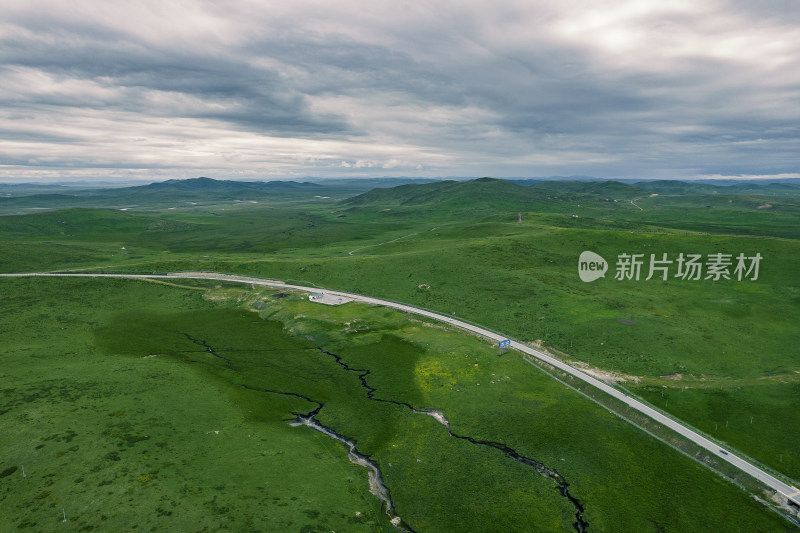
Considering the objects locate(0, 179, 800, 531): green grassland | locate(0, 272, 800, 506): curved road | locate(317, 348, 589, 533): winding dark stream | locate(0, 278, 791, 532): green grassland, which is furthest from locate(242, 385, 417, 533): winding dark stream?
locate(0, 272, 800, 506): curved road

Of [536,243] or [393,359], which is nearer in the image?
[393,359]

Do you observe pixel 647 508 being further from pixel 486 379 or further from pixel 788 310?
pixel 788 310

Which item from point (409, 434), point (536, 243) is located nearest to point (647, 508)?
point (409, 434)

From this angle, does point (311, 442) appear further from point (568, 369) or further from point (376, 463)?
point (568, 369)

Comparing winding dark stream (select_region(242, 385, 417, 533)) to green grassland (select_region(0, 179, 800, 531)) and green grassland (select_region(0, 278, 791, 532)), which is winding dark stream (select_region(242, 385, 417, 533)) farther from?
green grassland (select_region(0, 179, 800, 531))

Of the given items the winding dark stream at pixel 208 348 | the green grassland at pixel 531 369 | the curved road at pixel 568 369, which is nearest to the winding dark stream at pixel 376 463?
the green grassland at pixel 531 369

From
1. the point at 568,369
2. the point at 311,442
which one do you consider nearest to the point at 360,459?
the point at 311,442

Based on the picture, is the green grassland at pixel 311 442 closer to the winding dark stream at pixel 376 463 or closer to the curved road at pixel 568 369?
the winding dark stream at pixel 376 463
